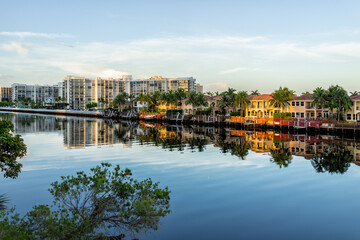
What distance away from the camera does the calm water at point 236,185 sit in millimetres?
17766

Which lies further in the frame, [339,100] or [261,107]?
[261,107]

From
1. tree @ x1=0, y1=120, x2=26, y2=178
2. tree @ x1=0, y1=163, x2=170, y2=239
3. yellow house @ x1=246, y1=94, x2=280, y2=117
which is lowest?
tree @ x1=0, y1=163, x2=170, y2=239

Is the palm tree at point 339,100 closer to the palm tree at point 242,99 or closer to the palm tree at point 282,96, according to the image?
the palm tree at point 282,96

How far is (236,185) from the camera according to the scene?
86.3ft

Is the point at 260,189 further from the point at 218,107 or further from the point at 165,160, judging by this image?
the point at 218,107

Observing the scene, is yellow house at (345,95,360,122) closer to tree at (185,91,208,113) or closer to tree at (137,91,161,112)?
tree at (185,91,208,113)

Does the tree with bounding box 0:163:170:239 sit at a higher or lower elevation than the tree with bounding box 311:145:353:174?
higher

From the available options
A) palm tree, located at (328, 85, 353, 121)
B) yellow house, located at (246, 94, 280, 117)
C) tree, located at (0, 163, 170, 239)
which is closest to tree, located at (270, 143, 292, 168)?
tree, located at (0, 163, 170, 239)

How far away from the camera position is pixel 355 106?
7638 cm

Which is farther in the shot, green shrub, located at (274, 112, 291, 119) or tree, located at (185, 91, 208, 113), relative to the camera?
tree, located at (185, 91, 208, 113)

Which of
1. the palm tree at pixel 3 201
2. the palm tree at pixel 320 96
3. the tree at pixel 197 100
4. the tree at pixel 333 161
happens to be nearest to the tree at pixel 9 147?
the palm tree at pixel 3 201

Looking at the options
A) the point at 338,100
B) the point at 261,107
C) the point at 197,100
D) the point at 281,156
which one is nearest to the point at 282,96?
the point at 261,107

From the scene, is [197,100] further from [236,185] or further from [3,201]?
[3,201]

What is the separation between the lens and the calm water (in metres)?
17.8
